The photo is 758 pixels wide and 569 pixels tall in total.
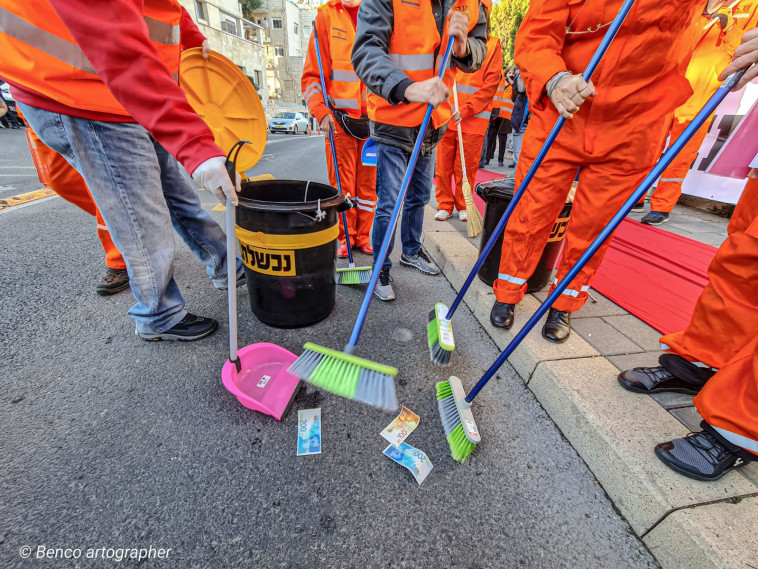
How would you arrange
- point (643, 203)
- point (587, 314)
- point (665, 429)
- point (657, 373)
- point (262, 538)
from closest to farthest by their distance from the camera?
point (262, 538) < point (665, 429) < point (657, 373) < point (587, 314) < point (643, 203)

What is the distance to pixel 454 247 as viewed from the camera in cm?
312

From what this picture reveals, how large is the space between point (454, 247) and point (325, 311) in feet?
4.88

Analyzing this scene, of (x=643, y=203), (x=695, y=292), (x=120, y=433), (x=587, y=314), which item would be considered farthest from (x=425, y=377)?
(x=643, y=203)

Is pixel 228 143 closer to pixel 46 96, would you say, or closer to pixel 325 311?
pixel 46 96

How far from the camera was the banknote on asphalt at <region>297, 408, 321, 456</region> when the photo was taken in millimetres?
1363

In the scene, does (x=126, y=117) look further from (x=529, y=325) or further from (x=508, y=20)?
(x=508, y=20)

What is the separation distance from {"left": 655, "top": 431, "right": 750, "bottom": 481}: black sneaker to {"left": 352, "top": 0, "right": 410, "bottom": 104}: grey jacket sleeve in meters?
1.85

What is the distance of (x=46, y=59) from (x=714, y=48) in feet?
17.5

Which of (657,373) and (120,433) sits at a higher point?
(657,373)

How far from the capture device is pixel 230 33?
26984mm

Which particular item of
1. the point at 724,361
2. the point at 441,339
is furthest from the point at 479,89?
the point at 724,361

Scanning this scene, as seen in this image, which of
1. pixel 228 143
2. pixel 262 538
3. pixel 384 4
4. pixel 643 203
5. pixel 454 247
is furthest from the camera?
pixel 643 203

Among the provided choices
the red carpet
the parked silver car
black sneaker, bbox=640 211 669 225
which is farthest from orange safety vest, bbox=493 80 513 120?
the parked silver car

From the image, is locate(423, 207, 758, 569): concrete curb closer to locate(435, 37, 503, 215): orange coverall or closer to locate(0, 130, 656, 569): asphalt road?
locate(0, 130, 656, 569): asphalt road
